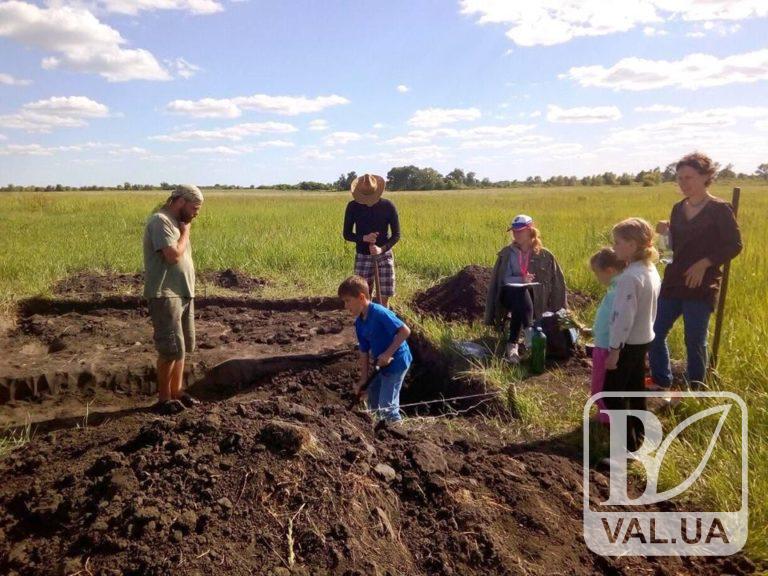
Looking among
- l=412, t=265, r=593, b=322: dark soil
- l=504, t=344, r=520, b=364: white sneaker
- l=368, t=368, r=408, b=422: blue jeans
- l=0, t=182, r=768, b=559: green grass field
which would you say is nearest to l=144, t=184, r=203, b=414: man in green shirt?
l=368, t=368, r=408, b=422: blue jeans

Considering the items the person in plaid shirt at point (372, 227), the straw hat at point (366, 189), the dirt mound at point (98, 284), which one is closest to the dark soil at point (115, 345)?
the dirt mound at point (98, 284)

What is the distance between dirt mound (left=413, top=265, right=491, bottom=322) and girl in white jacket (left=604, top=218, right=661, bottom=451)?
312cm

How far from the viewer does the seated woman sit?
561 cm

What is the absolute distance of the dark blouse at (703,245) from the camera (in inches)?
156

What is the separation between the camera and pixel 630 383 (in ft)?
12.3

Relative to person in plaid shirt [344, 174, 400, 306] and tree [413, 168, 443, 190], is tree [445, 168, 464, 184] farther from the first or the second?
person in plaid shirt [344, 174, 400, 306]

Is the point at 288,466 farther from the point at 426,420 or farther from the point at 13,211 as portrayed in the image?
the point at 13,211

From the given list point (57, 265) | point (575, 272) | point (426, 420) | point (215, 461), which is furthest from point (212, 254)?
point (215, 461)

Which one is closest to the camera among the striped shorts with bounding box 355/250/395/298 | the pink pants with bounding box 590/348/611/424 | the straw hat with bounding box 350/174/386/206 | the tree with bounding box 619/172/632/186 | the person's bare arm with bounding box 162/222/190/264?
the pink pants with bounding box 590/348/611/424

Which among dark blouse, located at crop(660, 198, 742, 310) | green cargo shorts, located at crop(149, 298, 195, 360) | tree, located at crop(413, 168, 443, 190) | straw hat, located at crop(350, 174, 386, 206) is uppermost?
tree, located at crop(413, 168, 443, 190)

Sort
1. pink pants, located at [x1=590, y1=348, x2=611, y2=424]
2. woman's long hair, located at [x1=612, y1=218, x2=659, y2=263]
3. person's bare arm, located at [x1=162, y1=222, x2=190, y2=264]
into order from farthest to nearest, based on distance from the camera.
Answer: person's bare arm, located at [x1=162, y1=222, x2=190, y2=264] < pink pants, located at [x1=590, y1=348, x2=611, y2=424] < woman's long hair, located at [x1=612, y1=218, x2=659, y2=263]

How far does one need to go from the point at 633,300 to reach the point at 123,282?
24.2 ft

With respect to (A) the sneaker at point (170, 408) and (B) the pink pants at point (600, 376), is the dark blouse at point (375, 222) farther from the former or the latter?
(B) the pink pants at point (600, 376)

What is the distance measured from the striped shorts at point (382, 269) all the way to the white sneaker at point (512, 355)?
1.35m
